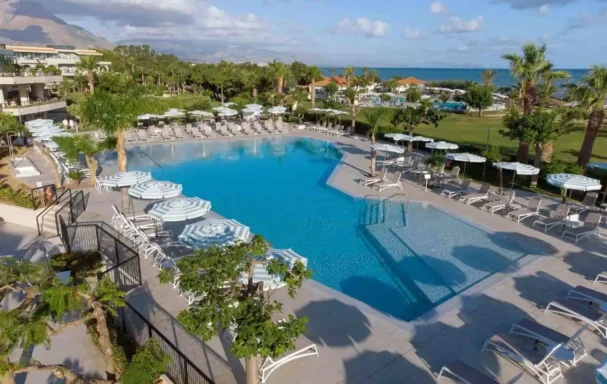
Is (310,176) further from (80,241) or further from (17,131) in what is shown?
(17,131)

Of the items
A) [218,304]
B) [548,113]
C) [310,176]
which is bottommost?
[310,176]

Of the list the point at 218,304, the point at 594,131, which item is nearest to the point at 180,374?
the point at 218,304

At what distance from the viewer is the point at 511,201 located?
1447 cm

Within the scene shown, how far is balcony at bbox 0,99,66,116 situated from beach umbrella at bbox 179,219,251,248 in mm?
22929

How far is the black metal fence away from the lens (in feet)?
29.8

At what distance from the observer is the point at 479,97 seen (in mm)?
44281

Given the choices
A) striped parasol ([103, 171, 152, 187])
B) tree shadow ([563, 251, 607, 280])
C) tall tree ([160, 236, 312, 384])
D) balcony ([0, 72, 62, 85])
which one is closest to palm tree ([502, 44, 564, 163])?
tree shadow ([563, 251, 607, 280])

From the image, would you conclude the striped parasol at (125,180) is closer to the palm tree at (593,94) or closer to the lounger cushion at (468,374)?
the lounger cushion at (468,374)

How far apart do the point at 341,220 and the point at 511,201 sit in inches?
229

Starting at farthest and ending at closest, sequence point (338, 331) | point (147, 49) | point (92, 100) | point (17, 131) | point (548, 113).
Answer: point (147, 49)
point (17, 131)
point (548, 113)
point (92, 100)
point (338, 331)

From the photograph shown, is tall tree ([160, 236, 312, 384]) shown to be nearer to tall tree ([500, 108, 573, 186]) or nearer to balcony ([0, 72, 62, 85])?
tall tree ([500, 108, 573, 186])

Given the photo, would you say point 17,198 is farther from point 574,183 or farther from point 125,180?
point 574,183

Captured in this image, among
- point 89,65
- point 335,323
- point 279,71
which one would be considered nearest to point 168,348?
point 335,323

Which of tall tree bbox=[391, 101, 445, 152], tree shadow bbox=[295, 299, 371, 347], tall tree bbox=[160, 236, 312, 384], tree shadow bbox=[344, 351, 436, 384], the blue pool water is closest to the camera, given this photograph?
tall tree bbox=[160, 236, 312, 384]
